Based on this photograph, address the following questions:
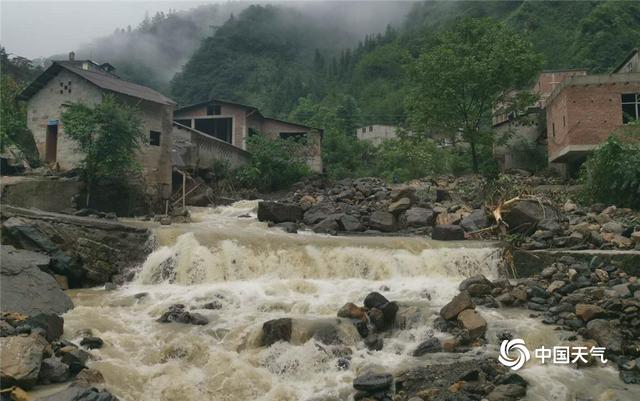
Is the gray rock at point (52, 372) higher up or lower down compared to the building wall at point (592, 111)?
lower down

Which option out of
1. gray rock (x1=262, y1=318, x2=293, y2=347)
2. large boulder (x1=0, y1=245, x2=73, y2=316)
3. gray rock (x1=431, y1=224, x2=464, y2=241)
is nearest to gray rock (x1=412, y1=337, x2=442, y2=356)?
gray rock (x1=262, y1=318, x2=293, y2=347)

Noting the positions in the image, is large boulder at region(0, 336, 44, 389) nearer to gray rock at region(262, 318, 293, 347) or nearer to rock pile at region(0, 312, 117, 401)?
rock pile at region(0, 312, 117, 401)

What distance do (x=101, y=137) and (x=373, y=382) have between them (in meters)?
16.7

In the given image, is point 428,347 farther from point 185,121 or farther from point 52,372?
point 185,121

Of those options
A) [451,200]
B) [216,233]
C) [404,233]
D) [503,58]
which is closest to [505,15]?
[503,58]

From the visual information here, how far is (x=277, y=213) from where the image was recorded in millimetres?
19891

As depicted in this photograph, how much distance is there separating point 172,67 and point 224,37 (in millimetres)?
33901

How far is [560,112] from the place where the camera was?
24.2 m

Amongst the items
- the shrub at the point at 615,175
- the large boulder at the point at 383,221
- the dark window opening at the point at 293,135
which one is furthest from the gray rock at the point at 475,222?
the dark window opening at the point at 293,135

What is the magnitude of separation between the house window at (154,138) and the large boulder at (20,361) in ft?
59.5

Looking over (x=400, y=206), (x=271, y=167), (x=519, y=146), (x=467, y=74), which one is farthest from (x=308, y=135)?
(x=400, y=206)

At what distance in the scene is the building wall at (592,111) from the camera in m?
22.6

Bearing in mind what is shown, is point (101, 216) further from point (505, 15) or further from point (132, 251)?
point (505, 15)

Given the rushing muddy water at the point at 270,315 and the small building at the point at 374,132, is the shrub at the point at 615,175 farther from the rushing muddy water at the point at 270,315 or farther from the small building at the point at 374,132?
the small building at the point at 374,132
